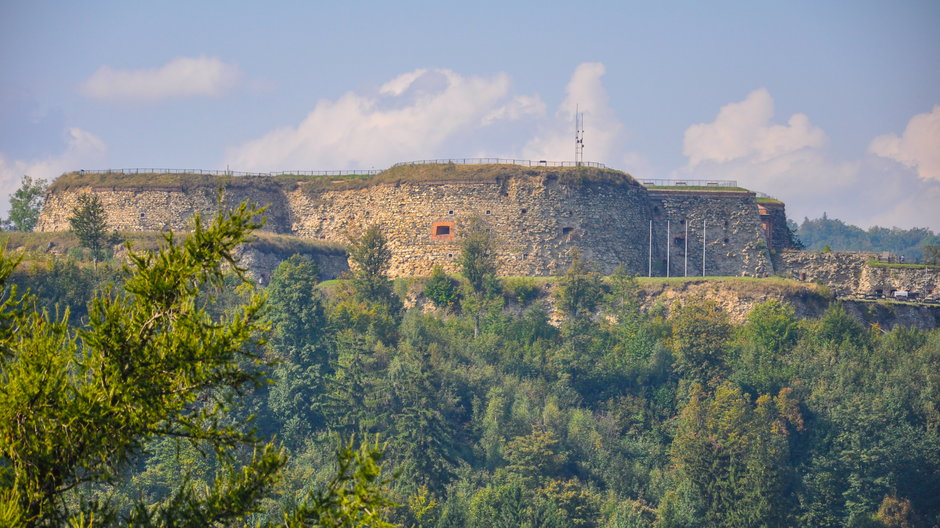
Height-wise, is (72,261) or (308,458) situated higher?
(72,261)

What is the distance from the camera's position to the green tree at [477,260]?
45000mm

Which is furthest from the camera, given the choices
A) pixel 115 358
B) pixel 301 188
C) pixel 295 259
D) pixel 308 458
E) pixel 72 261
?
pixel 301 188

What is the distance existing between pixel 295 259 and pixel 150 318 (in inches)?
1376

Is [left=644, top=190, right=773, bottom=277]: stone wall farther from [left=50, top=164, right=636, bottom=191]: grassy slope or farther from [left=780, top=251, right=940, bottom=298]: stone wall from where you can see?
[left=50, top=164, right=636, bottom=191]: grassy slope

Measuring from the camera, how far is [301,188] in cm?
5247

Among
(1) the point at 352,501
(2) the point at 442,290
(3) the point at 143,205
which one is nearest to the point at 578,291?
(2) the point at 442,290

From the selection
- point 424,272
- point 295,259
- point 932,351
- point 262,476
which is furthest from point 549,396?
point 262,476

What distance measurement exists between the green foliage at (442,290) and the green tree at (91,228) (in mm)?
12037

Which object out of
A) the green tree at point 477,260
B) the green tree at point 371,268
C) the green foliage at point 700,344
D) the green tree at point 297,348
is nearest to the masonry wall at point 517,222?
the green tree at point 477,260

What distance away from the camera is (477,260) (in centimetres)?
4506

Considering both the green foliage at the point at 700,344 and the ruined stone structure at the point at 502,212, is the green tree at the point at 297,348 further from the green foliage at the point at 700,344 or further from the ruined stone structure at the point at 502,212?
the green foliage at the point at 700,344

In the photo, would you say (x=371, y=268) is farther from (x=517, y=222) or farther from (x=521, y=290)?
(x=517, y=222)

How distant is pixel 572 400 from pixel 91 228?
18590 mm

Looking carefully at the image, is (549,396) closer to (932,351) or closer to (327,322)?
(327,322)
